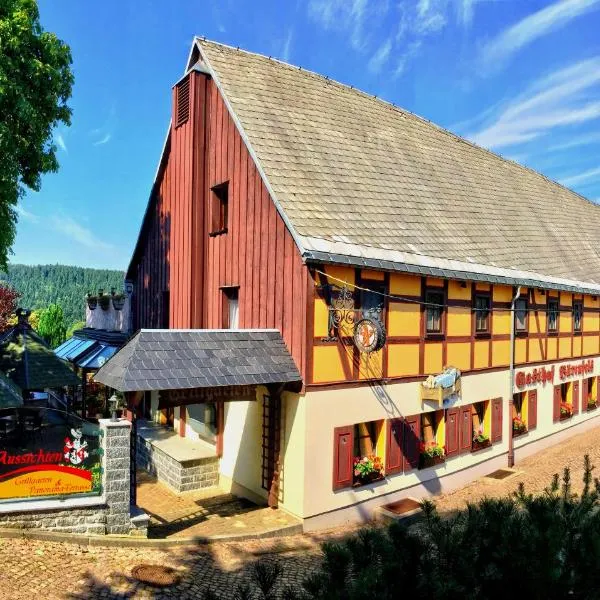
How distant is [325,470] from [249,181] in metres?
6.28

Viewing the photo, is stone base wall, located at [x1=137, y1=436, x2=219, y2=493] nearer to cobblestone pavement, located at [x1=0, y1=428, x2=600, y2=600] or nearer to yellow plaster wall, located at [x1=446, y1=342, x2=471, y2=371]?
cobblestone pavement, located at [x1=0, y1=428, x2=600, y2=600]

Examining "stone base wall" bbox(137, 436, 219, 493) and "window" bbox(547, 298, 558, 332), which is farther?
"window" bbox(547, 298, 558, 332)

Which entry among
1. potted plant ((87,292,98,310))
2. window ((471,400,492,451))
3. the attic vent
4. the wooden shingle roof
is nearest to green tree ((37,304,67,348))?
potted plant ((87,292,98,310))

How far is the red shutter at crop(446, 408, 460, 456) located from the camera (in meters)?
13.1

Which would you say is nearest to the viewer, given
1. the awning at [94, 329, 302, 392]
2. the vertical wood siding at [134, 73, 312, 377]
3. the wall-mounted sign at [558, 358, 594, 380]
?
the awning at [94, 329, 302, 392]

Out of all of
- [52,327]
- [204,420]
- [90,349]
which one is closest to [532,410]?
[204,420]

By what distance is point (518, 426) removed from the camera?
15594 millimetres

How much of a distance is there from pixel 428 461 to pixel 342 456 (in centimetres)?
286

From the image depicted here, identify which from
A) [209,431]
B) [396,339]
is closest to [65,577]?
[209,431]

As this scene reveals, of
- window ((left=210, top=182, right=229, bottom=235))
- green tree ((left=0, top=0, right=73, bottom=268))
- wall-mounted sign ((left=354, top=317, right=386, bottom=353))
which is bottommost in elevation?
wall-mounted sign ((left=354, top=317, right=386, bottom=353))

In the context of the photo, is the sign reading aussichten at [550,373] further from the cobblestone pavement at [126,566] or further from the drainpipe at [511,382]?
the cobblestone pavement at [126,566]

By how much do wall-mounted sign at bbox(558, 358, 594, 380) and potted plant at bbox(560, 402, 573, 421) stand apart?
943 millimetres

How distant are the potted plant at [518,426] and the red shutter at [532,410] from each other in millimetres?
345

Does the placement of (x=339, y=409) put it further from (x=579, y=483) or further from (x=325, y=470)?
(x=579, y=483)
